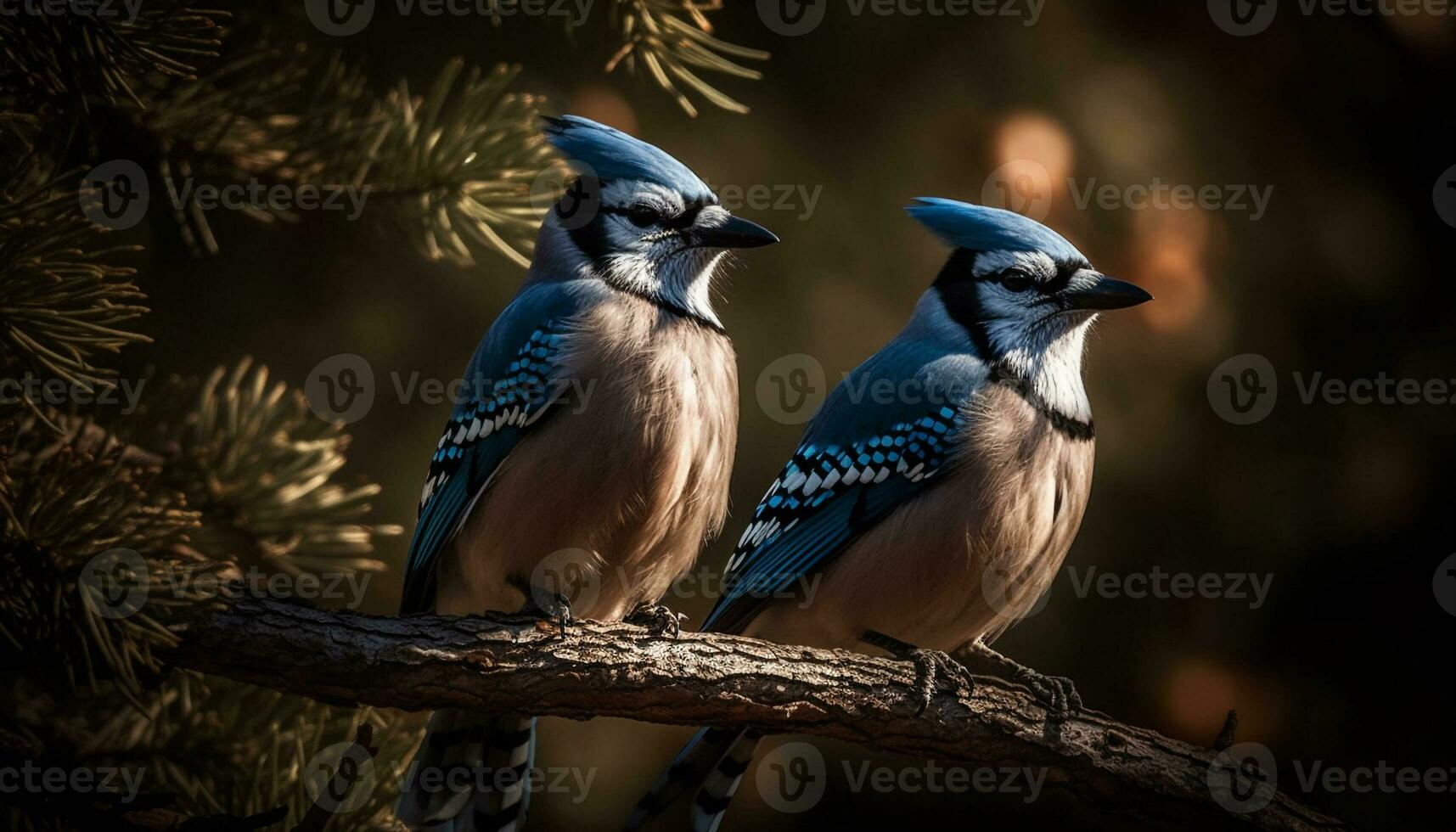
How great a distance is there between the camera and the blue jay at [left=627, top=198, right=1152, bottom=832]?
2.57 meters

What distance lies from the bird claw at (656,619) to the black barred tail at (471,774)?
31 cm

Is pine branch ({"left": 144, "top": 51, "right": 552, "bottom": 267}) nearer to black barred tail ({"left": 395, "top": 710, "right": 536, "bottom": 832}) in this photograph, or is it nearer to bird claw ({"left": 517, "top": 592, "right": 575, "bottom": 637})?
bird claw ({"left": 517, "top": 592, "right": 575, "bottom": 637})

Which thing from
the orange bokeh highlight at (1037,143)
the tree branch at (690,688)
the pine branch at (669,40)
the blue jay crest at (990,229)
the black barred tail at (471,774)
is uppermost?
the orange bokeh highlight at (1037,143)

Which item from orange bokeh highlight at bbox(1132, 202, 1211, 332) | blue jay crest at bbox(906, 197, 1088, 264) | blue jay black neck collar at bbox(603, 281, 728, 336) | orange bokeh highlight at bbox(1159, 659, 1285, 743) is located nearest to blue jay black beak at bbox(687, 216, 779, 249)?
blue jay black neck collar at bbox(603, 281, 728, 336)

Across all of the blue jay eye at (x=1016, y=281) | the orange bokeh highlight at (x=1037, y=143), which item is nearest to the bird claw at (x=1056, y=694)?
the blue jay eye at (x=1016, y=281)

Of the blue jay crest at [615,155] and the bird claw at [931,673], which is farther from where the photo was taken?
the blue jay crest at [615,155]

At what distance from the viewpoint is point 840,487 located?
2.74m

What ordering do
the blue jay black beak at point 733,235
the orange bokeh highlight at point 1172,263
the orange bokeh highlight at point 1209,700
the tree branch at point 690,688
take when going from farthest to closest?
the orange bokeh highlight at point 1172,263
the orange bokeh highlight at point 1209,700
the blue jay black beak at point 733,235
the tree branch at point 690,688

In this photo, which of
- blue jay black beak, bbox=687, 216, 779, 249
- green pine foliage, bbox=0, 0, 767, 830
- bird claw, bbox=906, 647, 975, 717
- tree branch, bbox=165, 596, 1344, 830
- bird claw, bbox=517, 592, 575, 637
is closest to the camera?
green pine foliage, bbox=0, 0, 767, 830

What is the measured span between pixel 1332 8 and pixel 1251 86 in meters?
0.32

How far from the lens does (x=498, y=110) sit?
2385 millimetres

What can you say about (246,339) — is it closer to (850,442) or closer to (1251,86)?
(850,442)

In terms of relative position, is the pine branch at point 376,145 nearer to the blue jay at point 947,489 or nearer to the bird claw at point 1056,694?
the blue jay at point 947,489

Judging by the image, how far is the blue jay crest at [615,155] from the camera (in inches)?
99.1
